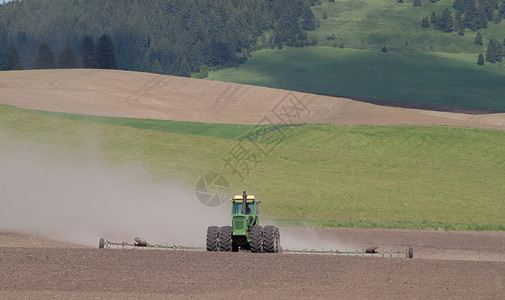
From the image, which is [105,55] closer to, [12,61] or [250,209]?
[12,61]

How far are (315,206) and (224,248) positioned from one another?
23633 mm

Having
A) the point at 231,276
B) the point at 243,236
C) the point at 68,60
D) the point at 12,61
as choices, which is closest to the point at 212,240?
the point at 243,236

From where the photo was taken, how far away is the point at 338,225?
4938cm

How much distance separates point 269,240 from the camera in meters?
33.4

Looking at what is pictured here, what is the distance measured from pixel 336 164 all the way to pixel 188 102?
42265mm

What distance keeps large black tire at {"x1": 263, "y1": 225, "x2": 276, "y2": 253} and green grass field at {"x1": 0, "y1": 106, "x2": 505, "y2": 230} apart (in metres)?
16.2

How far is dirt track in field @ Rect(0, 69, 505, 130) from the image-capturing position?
3767 inches

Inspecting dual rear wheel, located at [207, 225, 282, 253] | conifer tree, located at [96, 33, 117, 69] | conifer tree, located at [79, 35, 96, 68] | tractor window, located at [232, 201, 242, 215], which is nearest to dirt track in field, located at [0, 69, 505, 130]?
conifer tree, located at [96, 33, 117, 69]

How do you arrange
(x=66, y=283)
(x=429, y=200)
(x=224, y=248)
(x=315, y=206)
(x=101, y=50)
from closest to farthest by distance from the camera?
1. (x=66, y=283)
2. (x=224, y=248)
3. (x=315, y=206)
4. (x=429, y=200)
5. (x=101, y=50)

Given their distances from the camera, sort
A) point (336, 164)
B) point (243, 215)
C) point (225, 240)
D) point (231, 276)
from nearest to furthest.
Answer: point (231, 276)
point (225, 240)
point (243, 215)
point (336, 164)

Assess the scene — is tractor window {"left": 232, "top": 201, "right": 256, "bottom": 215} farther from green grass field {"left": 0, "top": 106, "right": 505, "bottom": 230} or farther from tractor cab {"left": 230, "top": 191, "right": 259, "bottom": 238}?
green grass field {"left": 0, "top": 106, "right": 505, "bottom": 230}

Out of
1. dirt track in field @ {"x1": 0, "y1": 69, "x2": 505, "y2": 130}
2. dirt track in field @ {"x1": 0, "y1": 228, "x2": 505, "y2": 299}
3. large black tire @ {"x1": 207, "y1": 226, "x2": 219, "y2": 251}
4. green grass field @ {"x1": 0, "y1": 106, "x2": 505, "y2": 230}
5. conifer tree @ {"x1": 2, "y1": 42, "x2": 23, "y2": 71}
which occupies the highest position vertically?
conifer tree @ {"x1": 2, "y1": 42, "x2": 23, "y2": 71}

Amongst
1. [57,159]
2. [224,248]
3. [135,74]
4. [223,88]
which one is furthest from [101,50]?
[224,248]

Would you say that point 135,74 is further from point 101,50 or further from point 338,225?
point 338,225
